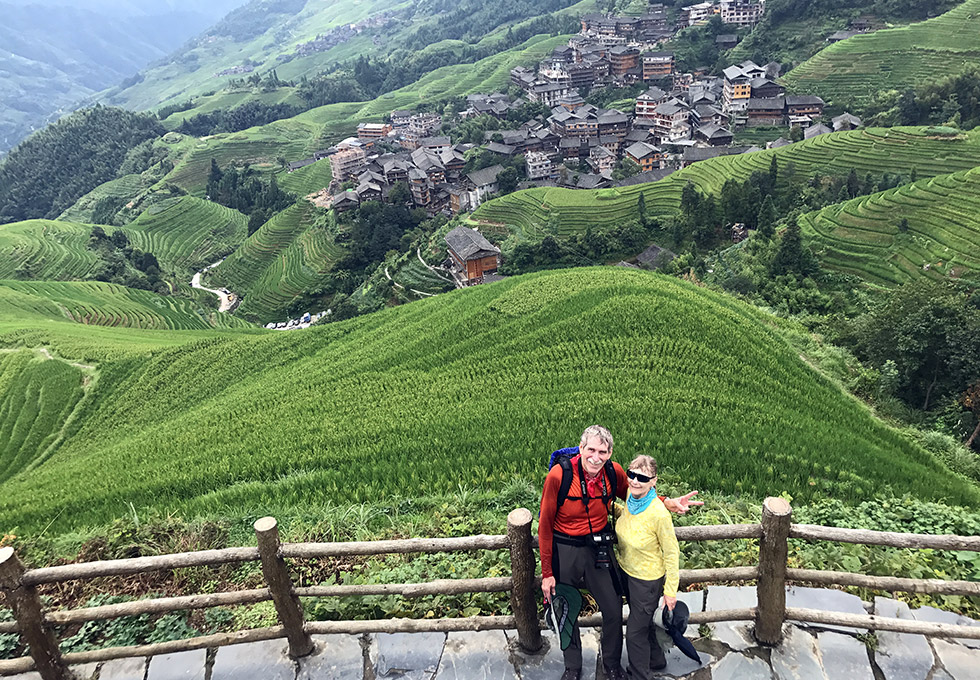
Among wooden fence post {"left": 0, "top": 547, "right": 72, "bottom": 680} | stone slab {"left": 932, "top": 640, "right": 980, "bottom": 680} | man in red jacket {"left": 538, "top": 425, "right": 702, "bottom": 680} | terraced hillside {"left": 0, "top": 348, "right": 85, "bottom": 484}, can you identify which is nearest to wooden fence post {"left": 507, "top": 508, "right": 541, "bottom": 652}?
man in red jacket {"left": 538, "top": 425, "right": 702, "bottom": 680}

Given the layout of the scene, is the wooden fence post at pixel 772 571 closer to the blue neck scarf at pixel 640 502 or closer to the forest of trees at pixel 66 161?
the blue neck scarf at pixel 640 502

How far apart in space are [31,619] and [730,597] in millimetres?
A: 5746

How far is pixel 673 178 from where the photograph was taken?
46.6 meters

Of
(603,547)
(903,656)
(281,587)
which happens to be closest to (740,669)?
(903,656)

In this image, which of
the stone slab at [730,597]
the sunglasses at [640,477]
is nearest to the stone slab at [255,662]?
the sunglasses at [640,477]

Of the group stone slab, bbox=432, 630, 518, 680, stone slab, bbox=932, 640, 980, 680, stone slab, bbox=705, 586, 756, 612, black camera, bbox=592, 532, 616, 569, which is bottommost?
stone slab, bbox=932, 640, 980, 680

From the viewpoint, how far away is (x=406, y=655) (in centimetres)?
462

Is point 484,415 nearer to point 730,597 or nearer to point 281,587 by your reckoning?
point 730,597

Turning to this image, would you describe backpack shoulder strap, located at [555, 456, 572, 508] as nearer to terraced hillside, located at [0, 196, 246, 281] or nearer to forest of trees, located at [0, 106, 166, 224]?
terraced hillside, located at [0, 196, 246, 281]

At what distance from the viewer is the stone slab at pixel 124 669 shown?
4.70m

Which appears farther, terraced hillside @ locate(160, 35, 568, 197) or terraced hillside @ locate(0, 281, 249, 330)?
terraced hillside @ locate(160, 35, 568, 197)

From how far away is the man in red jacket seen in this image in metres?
3.79

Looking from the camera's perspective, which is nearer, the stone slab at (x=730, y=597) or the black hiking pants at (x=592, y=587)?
the black hiking pants at (x=592, y=587)

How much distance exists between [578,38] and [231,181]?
57.1m
